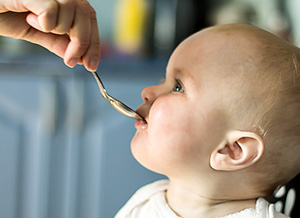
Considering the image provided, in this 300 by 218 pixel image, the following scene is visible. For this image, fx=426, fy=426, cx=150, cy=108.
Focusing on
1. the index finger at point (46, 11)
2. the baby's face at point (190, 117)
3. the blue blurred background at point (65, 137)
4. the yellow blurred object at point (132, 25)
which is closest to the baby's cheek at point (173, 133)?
the baby's face at point (190, 117)

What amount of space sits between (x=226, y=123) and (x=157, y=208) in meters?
0.21

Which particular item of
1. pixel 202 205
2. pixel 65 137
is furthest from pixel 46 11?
pixel 65 137

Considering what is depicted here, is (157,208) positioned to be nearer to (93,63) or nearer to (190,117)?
(190,117)

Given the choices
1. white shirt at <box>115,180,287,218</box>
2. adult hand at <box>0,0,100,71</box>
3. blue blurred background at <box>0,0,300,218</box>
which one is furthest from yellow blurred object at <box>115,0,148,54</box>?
adult hand at <box>0,0,100,71</box>

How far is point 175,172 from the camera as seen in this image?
698 millimetres

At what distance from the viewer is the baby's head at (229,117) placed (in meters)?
0.64

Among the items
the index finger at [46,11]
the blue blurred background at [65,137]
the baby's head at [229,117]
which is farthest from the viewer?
the blue blurred background at [65,137]

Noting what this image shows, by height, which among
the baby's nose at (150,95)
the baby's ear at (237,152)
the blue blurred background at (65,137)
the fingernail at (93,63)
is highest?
the fingernail at (93,63)

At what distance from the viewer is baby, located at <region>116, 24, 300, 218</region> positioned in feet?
2.10

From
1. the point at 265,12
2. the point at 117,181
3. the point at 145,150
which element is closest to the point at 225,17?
the point at 265,12

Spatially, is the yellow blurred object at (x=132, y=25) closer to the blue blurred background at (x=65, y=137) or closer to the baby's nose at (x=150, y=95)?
the blue blurred background at (x=65, y=137)

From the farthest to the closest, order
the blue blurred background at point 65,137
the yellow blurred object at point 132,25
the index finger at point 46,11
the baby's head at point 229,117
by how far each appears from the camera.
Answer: the yellow blurred object at point 132,25
the blue blurred background at point 65,137
the baby's head at point 229,117
the index finger at point 46,11

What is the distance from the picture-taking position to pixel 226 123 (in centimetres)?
65

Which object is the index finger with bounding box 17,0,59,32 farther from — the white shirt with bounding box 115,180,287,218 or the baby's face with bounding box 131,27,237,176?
the white shirt with bounding box 115,180,287,218
